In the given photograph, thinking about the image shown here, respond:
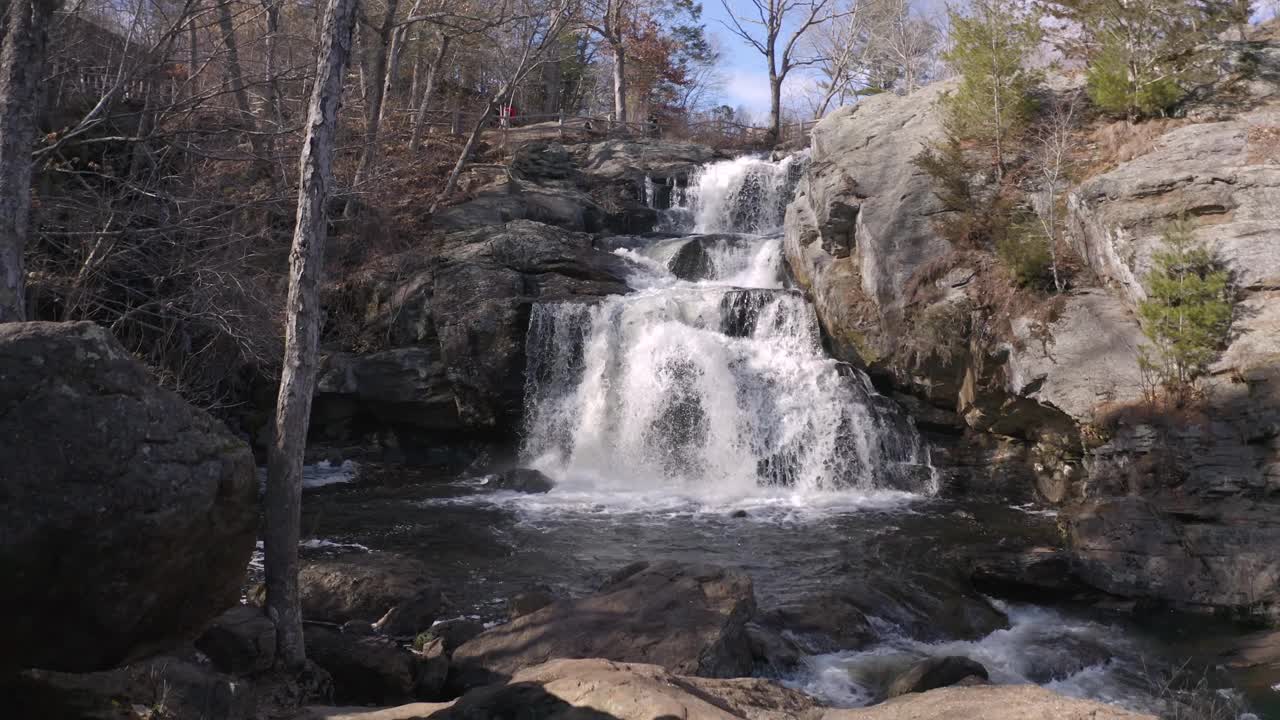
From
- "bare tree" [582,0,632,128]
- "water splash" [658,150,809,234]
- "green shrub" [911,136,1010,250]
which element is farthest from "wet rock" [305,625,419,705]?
"bare tree" [582,0,632,128]

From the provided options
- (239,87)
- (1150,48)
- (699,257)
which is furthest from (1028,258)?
(239,87)

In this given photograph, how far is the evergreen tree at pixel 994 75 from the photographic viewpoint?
50.8 ft

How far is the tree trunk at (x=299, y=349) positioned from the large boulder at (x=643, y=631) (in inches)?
53.3

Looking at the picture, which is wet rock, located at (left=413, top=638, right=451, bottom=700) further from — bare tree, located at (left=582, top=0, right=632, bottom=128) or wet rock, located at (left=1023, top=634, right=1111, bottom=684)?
bare tree, located at (left=582, top=0, right=632, bottom=128)

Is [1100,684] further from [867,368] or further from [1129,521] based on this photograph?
[867,368]

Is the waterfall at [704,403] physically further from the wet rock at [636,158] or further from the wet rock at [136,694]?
the wet rock at [136,694]

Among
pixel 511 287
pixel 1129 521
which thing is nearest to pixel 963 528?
pixel 1129 521

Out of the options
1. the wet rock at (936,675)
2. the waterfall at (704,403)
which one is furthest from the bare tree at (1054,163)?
the wet rock at (936,675)

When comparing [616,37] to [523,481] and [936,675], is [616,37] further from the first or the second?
[936,675]

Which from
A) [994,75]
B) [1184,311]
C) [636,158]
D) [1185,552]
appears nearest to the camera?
[1185,552]

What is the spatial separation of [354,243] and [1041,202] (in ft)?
44.0

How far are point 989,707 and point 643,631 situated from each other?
2603 millimetres

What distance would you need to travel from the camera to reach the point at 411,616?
731cm

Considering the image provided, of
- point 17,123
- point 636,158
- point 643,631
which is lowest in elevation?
point 643,631
